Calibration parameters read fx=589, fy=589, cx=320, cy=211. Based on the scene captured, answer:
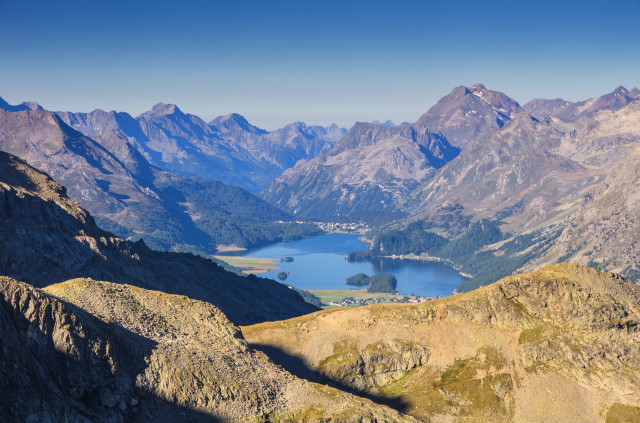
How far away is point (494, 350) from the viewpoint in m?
134

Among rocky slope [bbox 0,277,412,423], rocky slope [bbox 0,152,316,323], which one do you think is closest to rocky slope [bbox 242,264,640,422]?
rocky slope [bbox 0,277,412,423]

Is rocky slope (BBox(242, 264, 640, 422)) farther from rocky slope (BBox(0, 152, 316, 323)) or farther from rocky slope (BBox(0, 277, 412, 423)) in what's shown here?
rocky slope (BBox(0, 152, 316, 323))

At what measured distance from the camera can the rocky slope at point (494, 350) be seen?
12212cm

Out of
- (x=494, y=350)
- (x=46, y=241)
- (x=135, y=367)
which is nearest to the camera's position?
(x=135, y=367)

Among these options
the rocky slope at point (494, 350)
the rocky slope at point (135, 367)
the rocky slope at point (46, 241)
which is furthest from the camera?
the rocky slope at point (46, 241)

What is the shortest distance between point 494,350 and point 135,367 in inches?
3315

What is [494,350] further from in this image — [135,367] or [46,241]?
[46,241]

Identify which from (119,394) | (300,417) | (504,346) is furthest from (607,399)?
(119,394)

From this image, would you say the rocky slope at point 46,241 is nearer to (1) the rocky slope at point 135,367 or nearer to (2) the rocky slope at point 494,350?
(2) the rocky slope at point 494,350

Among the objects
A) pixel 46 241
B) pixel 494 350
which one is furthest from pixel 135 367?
pixel 46 241

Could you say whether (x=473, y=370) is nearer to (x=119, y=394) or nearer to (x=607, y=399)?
(x=607, y=399)

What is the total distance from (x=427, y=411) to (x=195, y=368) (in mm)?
56180

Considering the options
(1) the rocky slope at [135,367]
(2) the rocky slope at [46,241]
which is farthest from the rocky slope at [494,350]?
(2) the rocky slope at [46,241]

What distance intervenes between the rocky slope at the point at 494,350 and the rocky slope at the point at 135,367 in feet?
117
